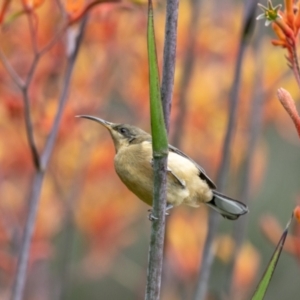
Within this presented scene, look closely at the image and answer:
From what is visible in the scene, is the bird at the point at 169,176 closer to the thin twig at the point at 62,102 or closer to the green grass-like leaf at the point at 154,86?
the thin twig at the point at 62,102

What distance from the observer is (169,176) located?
2188mm

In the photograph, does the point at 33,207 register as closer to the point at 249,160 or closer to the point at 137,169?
the point at 137,169

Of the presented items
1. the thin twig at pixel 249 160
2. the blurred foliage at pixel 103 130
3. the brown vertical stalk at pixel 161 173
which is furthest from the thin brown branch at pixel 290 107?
the blurred foliage at pixel 103 130

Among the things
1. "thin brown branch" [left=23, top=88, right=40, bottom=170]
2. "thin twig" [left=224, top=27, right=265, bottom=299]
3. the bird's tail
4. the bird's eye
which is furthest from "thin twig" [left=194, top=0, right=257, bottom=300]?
"thin brown branch" [left=23, top=88, right=40, bottom=170]

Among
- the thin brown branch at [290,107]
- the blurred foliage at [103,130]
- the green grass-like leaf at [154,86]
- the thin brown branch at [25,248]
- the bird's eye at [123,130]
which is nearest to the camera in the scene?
the green grass-like leaf at [154,86]

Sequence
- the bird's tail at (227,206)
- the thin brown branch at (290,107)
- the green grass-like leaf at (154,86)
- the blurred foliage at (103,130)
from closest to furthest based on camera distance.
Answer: the green grass-like leaf at (154,86)
the thin brown branch at (290,107)
the bird's tail at (227,206)
the blurred foliage at (103,130)

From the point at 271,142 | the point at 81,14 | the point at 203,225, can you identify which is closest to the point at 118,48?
the point at 203,225

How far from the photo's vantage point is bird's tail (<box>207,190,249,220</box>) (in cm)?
227

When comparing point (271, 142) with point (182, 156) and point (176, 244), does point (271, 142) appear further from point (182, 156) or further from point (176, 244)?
point (182, 156)

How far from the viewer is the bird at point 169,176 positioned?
83.6 inches

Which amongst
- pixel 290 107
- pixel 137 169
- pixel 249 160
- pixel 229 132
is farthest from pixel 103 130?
pixel 290 107

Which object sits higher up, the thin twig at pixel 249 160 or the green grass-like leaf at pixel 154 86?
Answer: the green grass-like leaf at pixel 154 86

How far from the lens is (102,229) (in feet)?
13.2

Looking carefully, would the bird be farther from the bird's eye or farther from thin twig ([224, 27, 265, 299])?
thin twig ([224, 27, 265, 299])
